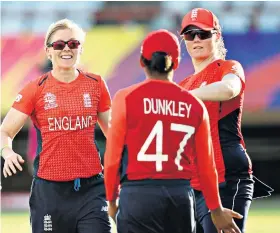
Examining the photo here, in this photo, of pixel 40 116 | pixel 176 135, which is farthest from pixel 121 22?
pixel 176 135

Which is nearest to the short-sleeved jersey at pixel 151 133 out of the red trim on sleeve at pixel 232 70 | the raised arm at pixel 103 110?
the red trim on sleeve at pixel 232 70

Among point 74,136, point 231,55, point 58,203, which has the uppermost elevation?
point 231,55

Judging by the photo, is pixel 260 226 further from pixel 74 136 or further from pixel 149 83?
pixel 149 83

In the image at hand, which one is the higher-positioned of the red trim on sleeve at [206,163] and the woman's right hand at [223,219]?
the red trim on sleeve at [206,163]

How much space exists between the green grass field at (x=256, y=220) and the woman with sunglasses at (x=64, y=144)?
8794 millimetres

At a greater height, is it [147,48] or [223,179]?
[147,48]

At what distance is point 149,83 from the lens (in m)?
6.05

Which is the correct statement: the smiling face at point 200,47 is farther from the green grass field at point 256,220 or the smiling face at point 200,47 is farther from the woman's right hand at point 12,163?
the green grass field at point 256,220

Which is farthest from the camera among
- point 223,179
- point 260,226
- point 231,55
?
point 231,55

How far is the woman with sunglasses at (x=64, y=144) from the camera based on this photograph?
289 inches

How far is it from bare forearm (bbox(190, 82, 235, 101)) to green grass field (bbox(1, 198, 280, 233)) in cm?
947

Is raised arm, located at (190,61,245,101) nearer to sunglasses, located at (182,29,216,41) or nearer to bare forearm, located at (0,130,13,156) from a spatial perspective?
sunglasses, located at (182,29,216,41)

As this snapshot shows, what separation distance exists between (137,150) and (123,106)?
28 centimetres

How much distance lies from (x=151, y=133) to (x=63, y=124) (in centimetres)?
153
